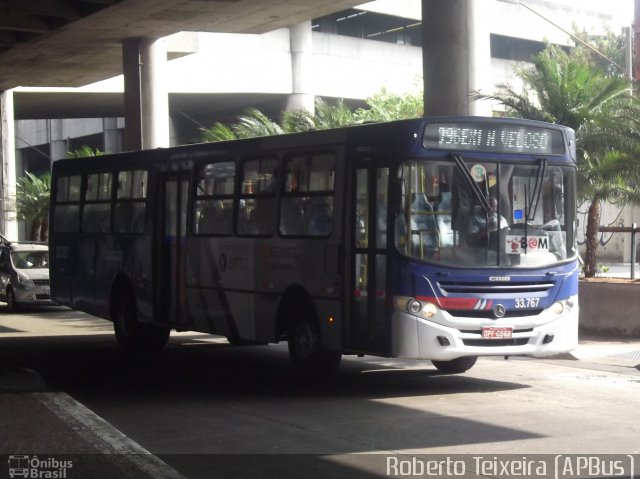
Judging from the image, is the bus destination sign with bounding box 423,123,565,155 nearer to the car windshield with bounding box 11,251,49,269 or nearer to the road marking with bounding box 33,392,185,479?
the road marking with bounding box 33,392,185,479

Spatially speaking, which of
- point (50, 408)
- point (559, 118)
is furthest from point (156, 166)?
point (559, 118)

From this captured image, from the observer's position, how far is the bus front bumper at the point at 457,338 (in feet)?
40.5

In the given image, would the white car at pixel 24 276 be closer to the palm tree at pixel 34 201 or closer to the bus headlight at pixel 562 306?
the palm tree at pixel 34 201

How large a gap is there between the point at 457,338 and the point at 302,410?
1929 mm

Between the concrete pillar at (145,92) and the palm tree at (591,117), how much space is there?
11440 millimetres

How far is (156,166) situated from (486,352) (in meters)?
7.12

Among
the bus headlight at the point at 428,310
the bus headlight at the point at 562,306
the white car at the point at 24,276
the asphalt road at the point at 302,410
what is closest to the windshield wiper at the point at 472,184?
the bus headlight at the point at 428,310

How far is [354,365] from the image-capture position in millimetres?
16188

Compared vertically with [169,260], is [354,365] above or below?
below

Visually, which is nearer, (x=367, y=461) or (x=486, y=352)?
(x=367, y=461)

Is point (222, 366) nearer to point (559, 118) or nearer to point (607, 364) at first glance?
point (607, 364)

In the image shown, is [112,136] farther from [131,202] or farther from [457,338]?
[457,338]

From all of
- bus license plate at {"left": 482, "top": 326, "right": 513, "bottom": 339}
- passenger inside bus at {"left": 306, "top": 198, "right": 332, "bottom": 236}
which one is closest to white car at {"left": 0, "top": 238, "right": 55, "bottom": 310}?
passenger inside bus at {"left": 306, "top": 198, "right": 332, "bottom": 236}

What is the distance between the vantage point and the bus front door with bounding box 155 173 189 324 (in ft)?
54.9
